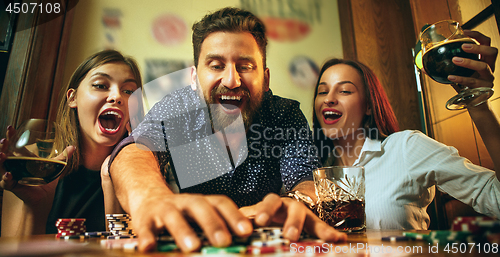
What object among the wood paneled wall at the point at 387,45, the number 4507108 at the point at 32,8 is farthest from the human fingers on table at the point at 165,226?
the wood paneled wall at the point at 387,45

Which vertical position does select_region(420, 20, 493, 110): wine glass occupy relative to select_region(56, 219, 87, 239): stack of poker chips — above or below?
above

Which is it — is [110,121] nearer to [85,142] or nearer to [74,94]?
[85,142]

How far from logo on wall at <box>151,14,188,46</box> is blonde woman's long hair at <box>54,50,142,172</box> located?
0.26 m

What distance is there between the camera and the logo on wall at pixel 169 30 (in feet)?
6.16

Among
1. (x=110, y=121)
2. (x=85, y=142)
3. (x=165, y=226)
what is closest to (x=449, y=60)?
(x=165, y=226)

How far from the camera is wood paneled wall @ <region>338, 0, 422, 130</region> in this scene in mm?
2203

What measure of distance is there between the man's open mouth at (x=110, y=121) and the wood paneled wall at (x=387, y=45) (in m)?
1.70

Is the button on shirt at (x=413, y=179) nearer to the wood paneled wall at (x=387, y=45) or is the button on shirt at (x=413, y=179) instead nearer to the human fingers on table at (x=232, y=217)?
the wood paneled wall at (x=387, y=45)

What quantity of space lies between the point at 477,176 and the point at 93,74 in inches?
77.2

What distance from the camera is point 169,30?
190 centimetres

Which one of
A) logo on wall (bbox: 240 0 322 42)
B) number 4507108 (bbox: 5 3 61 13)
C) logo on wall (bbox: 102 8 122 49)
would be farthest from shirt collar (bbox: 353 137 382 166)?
number 4507108 (bbox: 5 3 61 13)

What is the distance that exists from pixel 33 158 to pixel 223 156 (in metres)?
0.76

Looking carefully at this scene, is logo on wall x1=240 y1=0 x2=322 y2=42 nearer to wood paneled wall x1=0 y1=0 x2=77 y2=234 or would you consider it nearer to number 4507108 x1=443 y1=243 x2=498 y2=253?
wood paneled wall x1=0 y1=0 x2=77 y2=234

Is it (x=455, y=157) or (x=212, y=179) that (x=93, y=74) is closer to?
(x=212, y=179)
